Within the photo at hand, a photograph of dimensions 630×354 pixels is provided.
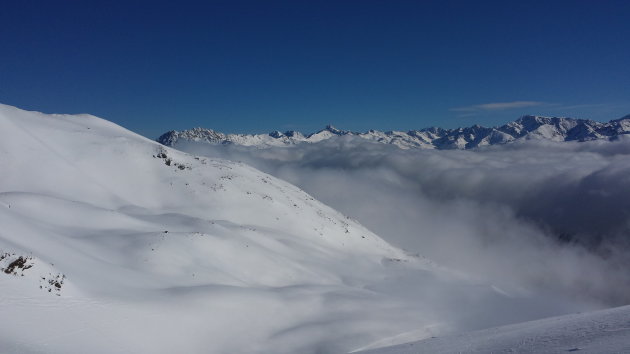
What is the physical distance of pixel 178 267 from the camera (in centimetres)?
2391

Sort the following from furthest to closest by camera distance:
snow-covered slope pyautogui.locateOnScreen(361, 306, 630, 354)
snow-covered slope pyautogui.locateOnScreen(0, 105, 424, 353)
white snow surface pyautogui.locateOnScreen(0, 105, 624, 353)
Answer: white snow surface pyautogui.locateOnScreen(0, 105, 624, 353) < snow-covered slope pyautogui.locateOnScreen(0, 105, 424, 353) < snow-covered slope pyautogui.locateOnScreen(361, 306, 630, 354)

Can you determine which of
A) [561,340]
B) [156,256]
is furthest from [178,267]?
[561,340]

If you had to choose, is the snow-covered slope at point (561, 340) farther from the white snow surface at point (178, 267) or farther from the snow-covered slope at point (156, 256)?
the snow-covered slope at point (156, 256)

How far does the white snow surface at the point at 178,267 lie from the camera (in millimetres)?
14602

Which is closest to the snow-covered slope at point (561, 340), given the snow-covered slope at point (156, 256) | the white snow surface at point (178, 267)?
the white snow surface at point (178, 267)

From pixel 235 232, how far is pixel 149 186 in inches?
498

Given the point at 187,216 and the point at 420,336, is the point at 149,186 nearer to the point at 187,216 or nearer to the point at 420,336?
the point at 187,216

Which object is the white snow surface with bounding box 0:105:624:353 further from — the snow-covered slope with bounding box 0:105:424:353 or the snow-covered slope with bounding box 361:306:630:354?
the snow-covered slope with bounding box 361:306:630:354

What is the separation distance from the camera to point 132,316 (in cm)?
1555

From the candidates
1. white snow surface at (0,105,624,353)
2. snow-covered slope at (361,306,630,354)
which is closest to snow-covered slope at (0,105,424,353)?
white snow surface at (0,105,624,353)

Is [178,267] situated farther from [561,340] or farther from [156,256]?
[561,340]

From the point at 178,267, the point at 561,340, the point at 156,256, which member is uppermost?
the point at 561,340

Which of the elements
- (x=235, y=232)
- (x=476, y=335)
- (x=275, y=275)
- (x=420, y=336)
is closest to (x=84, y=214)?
(x=235, y=232)

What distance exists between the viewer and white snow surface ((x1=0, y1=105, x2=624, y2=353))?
47.9 ft
